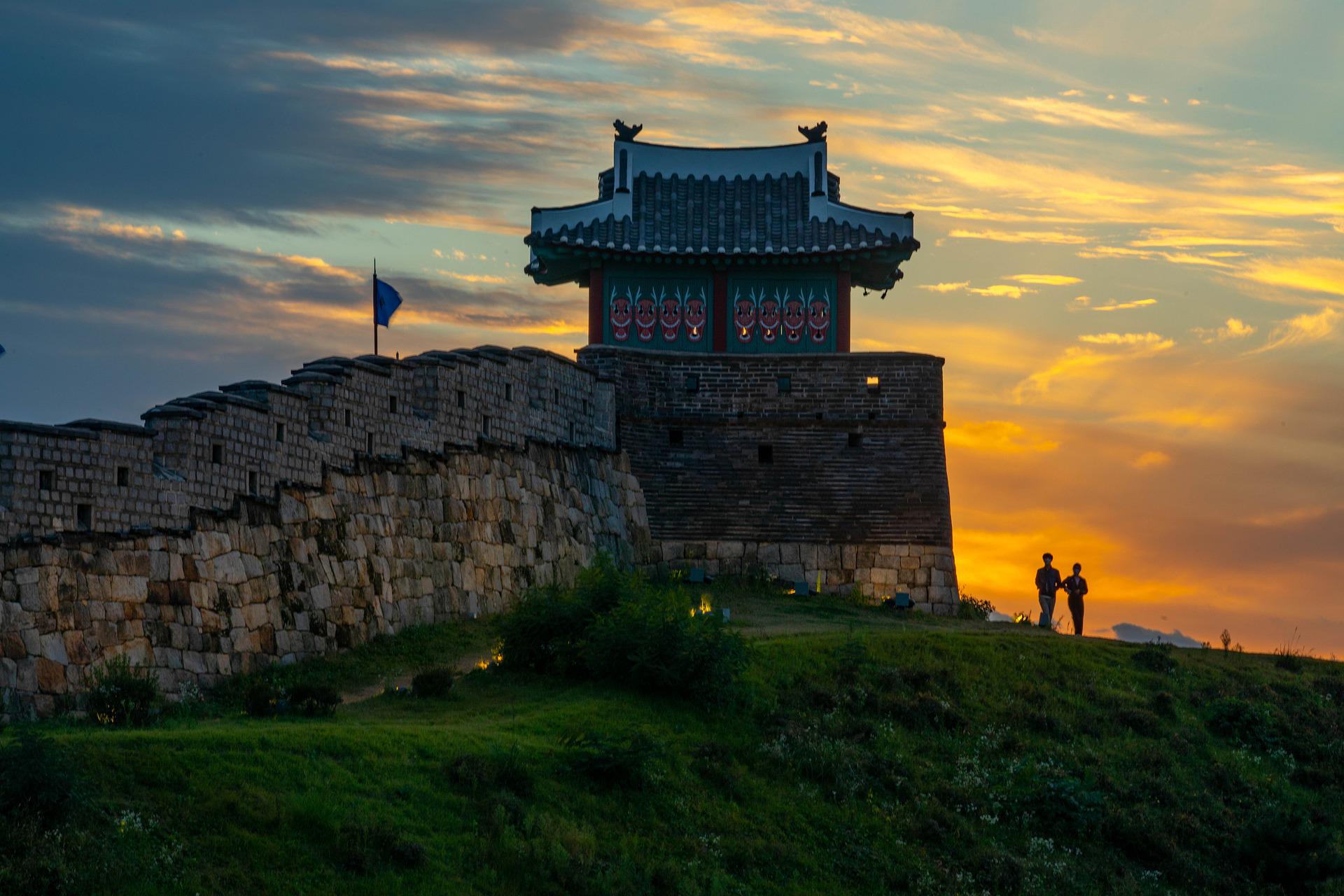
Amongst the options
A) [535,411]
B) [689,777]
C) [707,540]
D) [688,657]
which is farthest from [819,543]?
[689,777]

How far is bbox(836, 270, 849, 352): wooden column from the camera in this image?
43.6 meters

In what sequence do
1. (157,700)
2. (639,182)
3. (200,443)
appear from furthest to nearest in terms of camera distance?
1. (639,182)
2. (200,443)
3. (157,700)

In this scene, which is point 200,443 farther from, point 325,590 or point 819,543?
point 819,543

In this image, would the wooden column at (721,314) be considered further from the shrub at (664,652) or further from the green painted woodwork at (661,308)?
the shrub at (664,652)

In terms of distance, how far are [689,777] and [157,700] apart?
7102 mm

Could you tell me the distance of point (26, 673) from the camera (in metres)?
22.0

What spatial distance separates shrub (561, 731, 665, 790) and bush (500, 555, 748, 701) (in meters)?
3.28

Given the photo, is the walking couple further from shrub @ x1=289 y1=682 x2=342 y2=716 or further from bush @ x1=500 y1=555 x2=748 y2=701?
shrub @ x1=289 y1=682 x2=342 y2=716

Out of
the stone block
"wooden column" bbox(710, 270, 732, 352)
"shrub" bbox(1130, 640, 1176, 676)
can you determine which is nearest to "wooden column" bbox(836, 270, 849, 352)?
"wooden column" bbox(710, 270, 732, 352)

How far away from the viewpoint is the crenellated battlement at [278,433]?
74.8ft

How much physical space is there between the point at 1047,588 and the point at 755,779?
1527 centimetres

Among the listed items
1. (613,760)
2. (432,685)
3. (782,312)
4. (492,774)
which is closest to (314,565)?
(432,685)

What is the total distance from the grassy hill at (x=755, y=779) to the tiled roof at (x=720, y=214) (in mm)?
10921

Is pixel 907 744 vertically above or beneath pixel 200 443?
beneath
